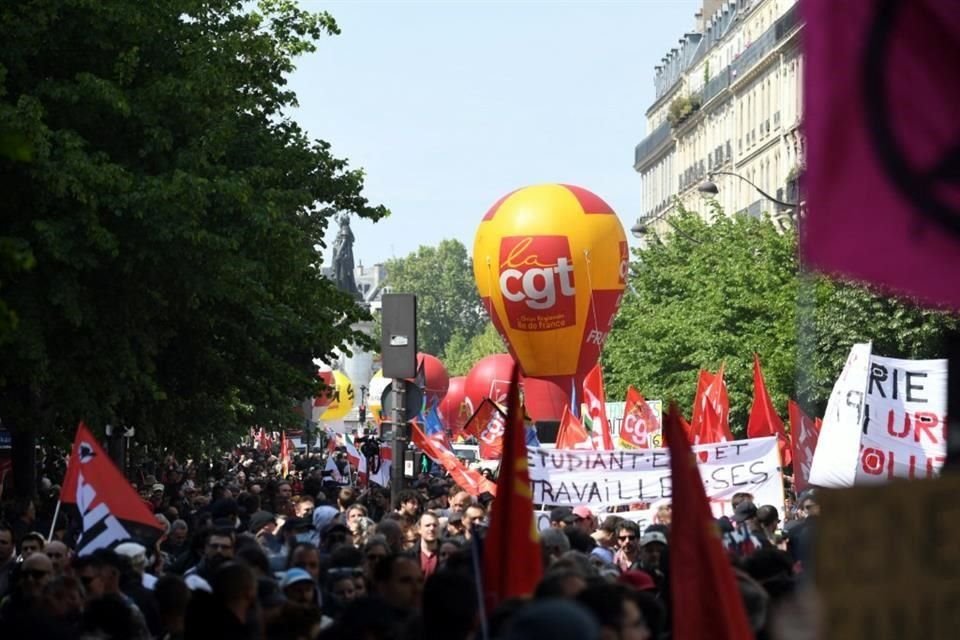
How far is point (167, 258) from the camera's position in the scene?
2581cm

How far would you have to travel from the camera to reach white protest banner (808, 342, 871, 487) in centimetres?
1902

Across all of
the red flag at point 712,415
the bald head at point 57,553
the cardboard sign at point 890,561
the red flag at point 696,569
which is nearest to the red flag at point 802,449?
the red flag at point 712,415

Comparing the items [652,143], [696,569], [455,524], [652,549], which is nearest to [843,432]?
[455,524]

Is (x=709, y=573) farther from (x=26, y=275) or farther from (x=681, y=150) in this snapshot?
(x=681, y=150)

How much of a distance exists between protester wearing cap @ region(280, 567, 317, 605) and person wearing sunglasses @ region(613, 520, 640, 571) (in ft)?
19.4

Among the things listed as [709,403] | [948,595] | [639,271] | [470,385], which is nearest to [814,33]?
[948,595]

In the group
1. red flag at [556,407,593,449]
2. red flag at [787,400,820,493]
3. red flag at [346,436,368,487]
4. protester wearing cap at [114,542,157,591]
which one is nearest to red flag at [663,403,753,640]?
protester wearing cap at [114,542,157,591]

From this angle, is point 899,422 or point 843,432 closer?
point 843,432

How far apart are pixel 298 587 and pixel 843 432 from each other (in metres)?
9.71

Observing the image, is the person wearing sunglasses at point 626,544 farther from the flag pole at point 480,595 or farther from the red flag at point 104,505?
the flag pole at point 480,595

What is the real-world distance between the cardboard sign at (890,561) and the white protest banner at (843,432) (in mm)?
13596

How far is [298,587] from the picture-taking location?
10.5 metres

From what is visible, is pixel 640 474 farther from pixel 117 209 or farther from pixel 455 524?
pixel 117 209

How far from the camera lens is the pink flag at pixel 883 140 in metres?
5.56
